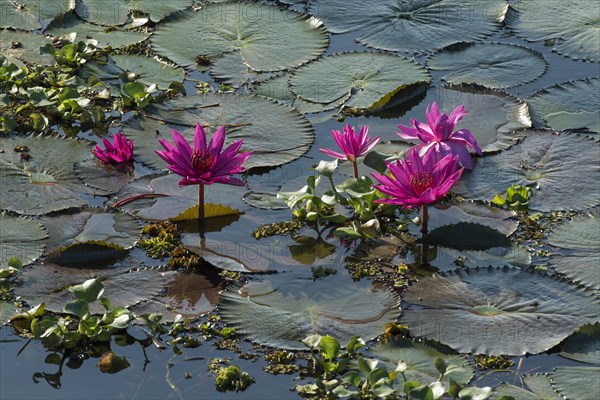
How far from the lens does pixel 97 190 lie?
4477 millimetres

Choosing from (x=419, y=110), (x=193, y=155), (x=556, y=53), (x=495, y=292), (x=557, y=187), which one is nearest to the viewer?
(x=495, y=292)

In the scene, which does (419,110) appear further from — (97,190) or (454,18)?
(97,190)

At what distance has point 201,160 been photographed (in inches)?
160

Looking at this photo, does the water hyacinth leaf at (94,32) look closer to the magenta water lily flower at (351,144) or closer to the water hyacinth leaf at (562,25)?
the magenta water lily flower at (351,144)

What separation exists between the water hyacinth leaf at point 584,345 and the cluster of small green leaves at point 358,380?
1.48 ft

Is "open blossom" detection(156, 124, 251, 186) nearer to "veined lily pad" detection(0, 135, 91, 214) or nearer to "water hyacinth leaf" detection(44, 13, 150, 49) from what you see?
"veined lily pad" detection(0, 135, 91, 214)

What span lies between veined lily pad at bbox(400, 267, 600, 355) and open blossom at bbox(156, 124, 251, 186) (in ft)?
2.85

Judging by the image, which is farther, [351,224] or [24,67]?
[24,67]

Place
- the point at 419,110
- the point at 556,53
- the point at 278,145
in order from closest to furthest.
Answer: the point at 278,145 → the point at 419,110 → the point at 556,53

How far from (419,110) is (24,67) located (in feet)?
6.71

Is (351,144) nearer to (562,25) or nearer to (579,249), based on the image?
(579,249)

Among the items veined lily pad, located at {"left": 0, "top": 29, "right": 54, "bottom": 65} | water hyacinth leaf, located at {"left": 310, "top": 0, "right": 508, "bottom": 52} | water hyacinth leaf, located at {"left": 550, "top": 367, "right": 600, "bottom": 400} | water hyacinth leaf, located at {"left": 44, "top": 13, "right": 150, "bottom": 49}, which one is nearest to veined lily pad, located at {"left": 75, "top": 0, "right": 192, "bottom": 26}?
water hyacinth leaf, located at {"left": 44, "top": 13, "right": 150, "bottom": 49}

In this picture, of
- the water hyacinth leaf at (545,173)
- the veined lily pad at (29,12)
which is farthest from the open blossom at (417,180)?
the veined lily pad at (29,12)

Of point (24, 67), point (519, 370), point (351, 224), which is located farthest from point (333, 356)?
point (24, 67)
